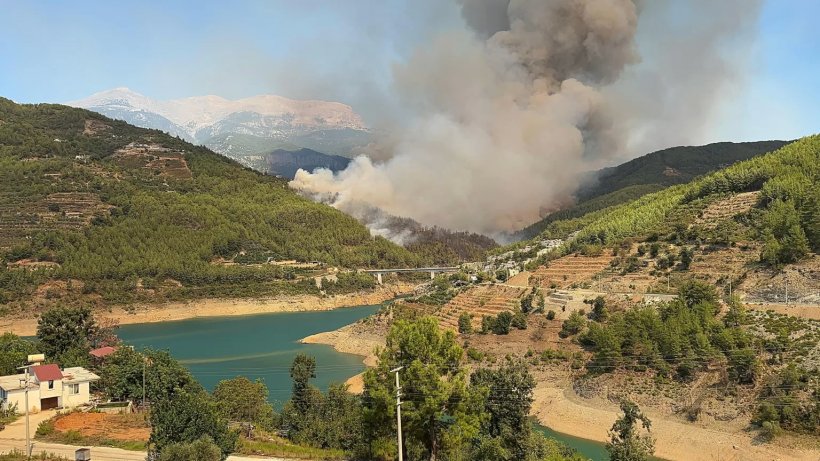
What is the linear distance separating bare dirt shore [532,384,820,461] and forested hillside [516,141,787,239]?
84.3 meters

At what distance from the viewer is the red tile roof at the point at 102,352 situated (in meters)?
30.5

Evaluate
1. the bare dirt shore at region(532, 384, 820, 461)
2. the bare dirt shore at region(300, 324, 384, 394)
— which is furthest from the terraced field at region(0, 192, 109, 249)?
the bare dirt shore at region(532, 384, 820, 461)

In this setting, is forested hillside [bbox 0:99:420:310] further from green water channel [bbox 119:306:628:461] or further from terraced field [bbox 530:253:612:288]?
terraced field [bbox 530:253:612:288]

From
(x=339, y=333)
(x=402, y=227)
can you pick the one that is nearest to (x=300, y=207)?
(x=402, y=227)

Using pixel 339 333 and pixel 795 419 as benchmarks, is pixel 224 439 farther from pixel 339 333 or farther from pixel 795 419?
pixel 339 333

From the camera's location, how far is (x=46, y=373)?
22.8m

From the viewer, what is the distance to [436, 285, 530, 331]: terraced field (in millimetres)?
42719

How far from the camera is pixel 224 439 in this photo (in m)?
15.4

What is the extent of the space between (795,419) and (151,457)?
22.0 meters

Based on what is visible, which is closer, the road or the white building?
the road

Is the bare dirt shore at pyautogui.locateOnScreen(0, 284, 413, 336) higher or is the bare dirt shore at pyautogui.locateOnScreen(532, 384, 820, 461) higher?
the bare dirt shore at pyautogui.locateOnScreen(0, 284, 413, 336)

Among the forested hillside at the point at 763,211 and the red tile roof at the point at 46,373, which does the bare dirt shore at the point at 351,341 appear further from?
the red tile roof at the point at 46,373

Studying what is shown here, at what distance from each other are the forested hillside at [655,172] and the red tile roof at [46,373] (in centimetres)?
9695

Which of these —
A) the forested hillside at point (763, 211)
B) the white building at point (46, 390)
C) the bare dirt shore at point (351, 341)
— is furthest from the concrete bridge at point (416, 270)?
the white building at point (46, 390)
